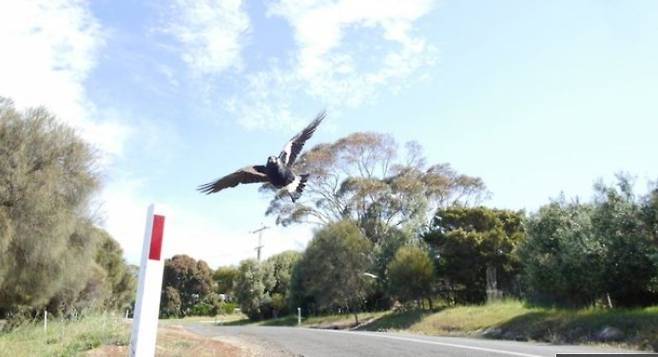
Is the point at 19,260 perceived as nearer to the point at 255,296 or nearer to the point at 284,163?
the point at 284,163

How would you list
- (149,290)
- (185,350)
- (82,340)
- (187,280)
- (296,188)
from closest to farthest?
(149,290) → (296,188) → (82,340) → (185,350) → (187,280)

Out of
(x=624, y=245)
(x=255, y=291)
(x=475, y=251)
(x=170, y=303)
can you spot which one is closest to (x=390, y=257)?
(x=475, y=251)

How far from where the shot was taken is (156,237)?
268 cm

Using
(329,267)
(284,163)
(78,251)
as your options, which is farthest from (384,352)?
(329,267)

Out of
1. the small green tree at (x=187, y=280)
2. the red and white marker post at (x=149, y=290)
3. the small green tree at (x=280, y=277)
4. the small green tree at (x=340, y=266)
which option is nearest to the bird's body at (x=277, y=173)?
the red and white marker post at (x=149, y=290)

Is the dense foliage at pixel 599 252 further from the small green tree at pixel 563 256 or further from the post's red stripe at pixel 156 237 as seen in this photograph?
the post's red stripe at pixel 156 237

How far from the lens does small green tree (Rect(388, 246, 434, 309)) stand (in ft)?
100

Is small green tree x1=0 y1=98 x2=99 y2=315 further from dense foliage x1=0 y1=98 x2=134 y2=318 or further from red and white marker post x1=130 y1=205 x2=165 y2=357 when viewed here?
red and white marker post x1=130 y1=205 x2=165 y2=357

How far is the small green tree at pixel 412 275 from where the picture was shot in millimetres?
30594

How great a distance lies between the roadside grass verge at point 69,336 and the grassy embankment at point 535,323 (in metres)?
11.2

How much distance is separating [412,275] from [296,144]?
22921 mm

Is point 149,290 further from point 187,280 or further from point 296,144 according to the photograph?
point 187,280

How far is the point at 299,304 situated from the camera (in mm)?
44219

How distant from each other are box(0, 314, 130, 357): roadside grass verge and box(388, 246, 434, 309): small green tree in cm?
→ 2091
